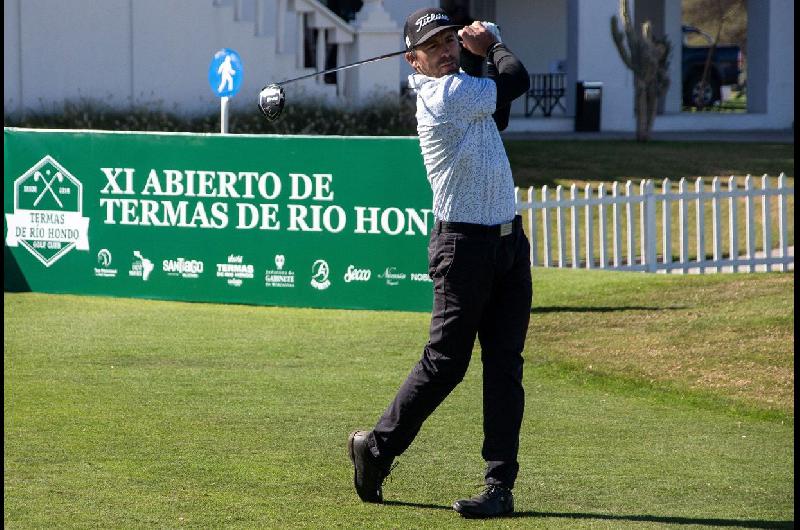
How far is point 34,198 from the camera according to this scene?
38.3 ft

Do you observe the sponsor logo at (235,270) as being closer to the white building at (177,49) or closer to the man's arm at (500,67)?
the man's arm at (500,67)

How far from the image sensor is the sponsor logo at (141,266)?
37.5 ft

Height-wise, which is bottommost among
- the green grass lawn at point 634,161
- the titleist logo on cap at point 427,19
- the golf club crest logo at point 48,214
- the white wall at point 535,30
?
the golf club crest logo at point 48,214

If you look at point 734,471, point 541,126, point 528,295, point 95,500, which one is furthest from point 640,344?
point 541,126

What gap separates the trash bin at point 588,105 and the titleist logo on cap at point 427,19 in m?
23.3

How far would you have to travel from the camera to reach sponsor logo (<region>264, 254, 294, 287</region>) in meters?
11.1

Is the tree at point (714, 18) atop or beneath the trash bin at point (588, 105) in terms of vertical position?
atop

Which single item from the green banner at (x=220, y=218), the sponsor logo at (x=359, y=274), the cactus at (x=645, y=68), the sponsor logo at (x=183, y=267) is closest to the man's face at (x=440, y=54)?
the green banner at (x=220, y=218)

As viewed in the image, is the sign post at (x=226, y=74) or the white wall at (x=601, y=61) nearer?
the sign post at (x=226, y=74)

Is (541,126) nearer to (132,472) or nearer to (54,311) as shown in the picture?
(54,311)

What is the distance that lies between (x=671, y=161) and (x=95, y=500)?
17444 mm

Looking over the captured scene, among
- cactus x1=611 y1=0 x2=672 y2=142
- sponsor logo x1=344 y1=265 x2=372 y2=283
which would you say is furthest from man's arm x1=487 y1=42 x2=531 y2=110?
cactus x1=611 y1=0 x2=672 y2=142

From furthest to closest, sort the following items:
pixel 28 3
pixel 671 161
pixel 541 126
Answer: pixel 541 126 → pixel 671 161 → pixel 28 3

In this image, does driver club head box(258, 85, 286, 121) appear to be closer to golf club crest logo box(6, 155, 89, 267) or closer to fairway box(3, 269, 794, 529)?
fairway box(3, 269, 794, 529)
